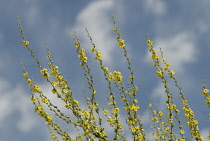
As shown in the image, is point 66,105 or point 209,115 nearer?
point 66,105

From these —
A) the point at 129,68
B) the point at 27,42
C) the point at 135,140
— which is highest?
the point at 27,42

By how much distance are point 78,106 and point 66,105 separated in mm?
265

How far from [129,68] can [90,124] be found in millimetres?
1428

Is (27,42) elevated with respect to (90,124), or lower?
elevated

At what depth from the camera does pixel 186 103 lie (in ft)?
26.2

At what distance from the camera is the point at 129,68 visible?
24.6ft

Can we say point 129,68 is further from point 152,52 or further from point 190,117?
point 190,117

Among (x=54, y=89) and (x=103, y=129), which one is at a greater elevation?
(x=54, y=89)

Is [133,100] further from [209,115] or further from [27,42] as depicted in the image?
[27,42]

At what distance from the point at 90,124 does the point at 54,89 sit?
1.06m

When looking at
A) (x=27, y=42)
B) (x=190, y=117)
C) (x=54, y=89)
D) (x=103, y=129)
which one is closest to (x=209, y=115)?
(x=190, y=117)

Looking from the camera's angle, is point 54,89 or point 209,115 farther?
point 209,115

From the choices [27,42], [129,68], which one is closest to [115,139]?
[129,68]

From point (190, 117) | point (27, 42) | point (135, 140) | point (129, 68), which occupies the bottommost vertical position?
point (135, 140)
